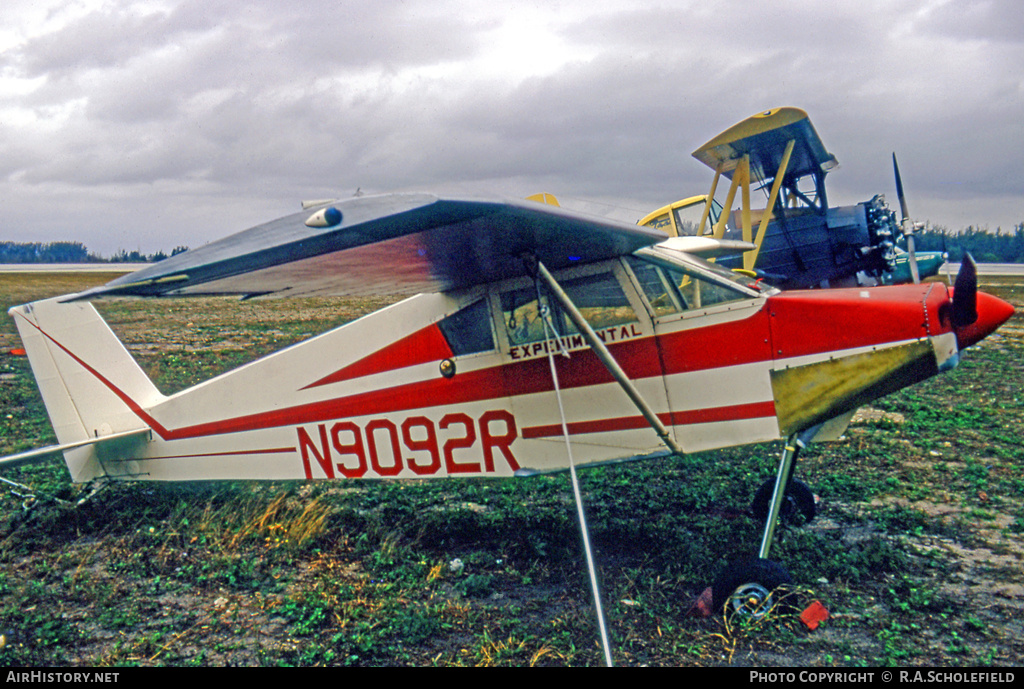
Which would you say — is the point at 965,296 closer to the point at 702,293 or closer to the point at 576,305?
the point at 702,293

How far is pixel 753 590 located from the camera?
153 inches

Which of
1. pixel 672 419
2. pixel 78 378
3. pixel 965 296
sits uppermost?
pixel 78 378

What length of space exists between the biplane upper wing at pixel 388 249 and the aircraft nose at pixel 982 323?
6.36 ft

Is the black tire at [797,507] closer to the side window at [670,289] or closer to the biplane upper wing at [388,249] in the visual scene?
the side window at [670,289]

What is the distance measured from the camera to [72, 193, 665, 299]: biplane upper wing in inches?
101

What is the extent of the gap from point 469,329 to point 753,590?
2550mm

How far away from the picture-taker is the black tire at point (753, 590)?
12.6 feet

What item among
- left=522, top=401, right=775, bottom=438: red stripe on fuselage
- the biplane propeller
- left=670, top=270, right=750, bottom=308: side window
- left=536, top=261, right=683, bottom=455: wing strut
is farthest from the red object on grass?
left=670, top=270, right=750, bottom=308: side window

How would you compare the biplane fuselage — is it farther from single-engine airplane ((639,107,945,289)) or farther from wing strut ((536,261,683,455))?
single-engine airplane ((639,107,945,289))

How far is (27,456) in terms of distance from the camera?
4871mm

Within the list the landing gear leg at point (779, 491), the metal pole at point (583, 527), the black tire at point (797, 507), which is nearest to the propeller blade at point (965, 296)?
the landing gear leg at point (779, 491)

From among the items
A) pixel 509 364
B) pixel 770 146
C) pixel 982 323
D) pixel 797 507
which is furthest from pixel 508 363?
pixel 770 146
